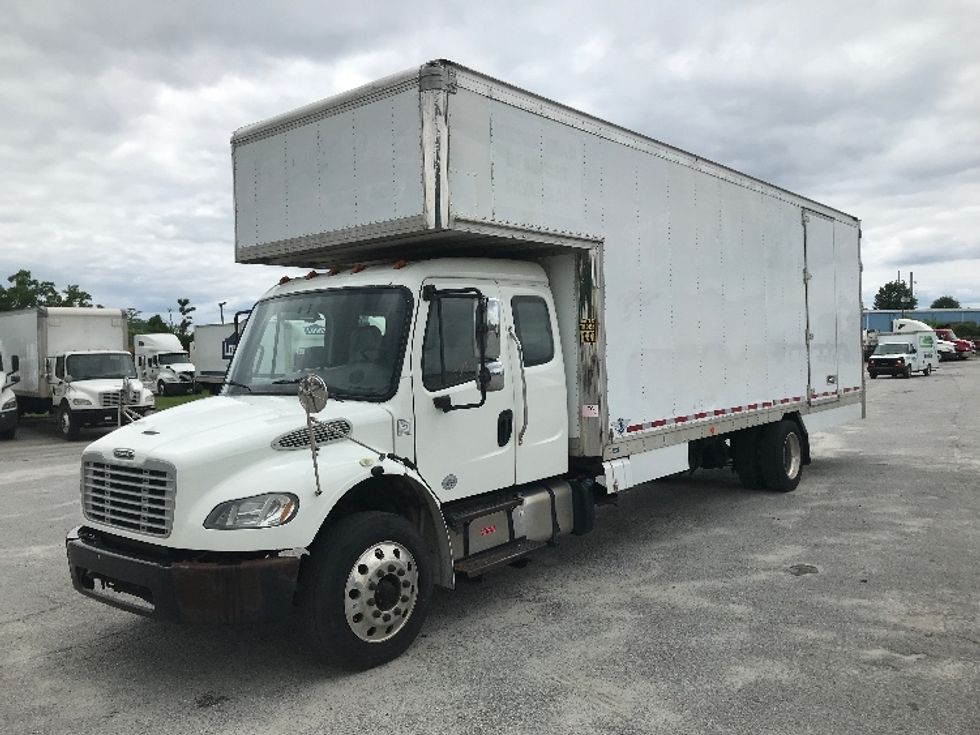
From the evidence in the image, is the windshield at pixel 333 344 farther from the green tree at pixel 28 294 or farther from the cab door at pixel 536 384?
the green tree at pixel 28 294

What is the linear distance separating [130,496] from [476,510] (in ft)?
7.42

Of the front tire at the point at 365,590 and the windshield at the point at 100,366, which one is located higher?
the windshield at the point at 100,366

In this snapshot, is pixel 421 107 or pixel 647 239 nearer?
pixel 421 107

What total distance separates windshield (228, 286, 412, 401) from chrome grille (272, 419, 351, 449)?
1.19 feet

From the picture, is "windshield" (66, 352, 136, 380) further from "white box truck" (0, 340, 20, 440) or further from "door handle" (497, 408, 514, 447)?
"door handle" (497, 408, 514, 447)

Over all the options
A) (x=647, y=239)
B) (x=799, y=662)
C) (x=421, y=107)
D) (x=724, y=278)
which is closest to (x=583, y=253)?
(x=647, y=239)

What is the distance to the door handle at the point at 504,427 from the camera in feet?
19.0

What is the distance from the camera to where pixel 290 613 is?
4.40 meters

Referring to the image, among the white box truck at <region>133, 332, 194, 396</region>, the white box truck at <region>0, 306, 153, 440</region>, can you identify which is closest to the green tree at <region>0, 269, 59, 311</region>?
the white box truck at <region>133, 332, 194, 396</region>

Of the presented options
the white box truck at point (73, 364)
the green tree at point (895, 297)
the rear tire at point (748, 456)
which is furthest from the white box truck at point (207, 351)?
the green tree at point (895, 297)

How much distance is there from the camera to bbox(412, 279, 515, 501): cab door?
524 cm

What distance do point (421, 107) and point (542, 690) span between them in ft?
11.9

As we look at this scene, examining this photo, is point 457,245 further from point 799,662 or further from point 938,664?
point 938,664

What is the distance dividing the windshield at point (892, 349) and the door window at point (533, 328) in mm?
36753
